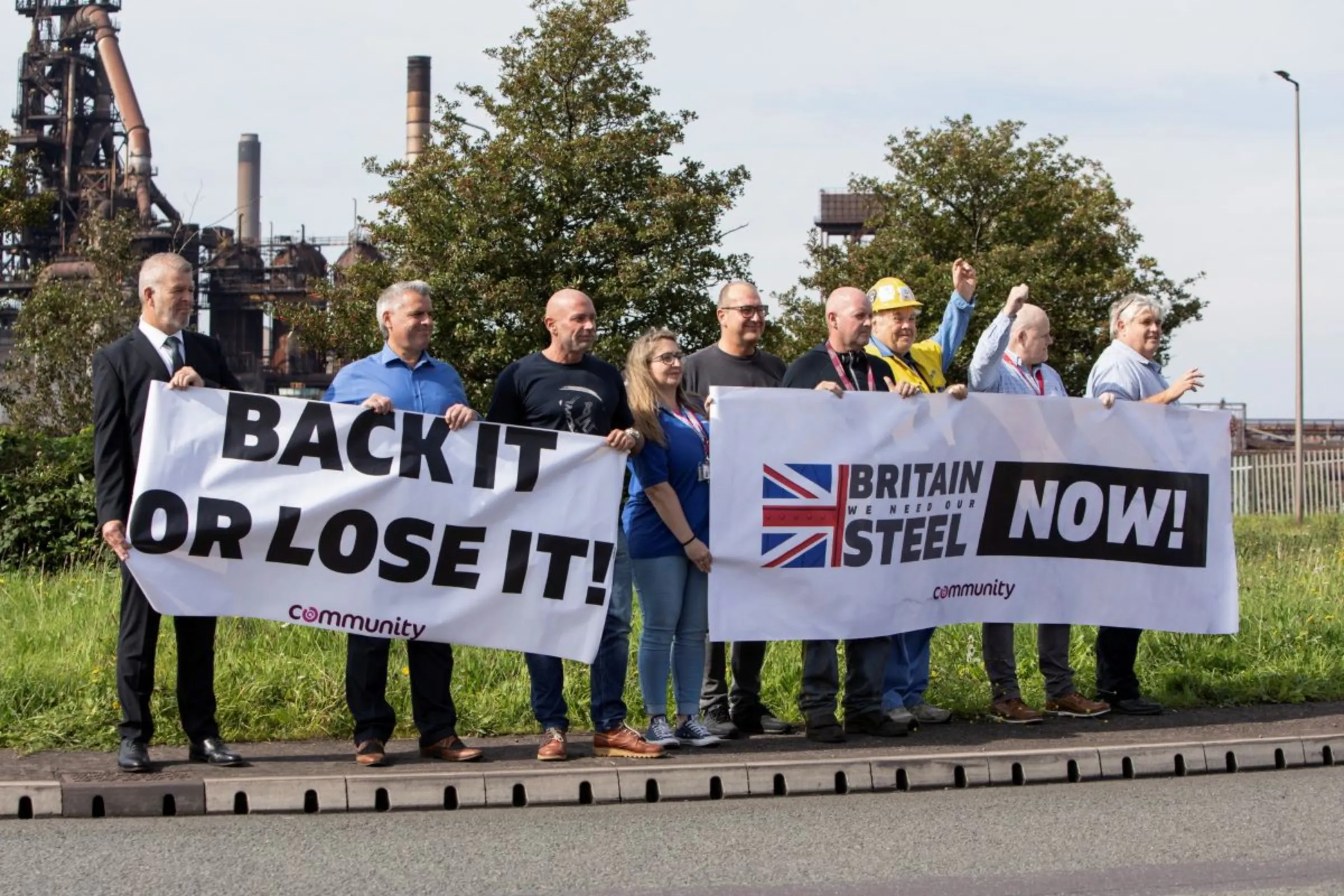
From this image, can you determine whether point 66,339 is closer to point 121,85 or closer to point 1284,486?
point 1284,486

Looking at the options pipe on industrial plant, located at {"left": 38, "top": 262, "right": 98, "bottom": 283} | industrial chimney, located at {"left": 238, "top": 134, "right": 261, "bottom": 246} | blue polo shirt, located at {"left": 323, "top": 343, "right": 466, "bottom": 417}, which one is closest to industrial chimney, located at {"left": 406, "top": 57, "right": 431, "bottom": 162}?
industrial chimney, located at {"left": 238, "top": 134, "right": 261, "bottom": 246}

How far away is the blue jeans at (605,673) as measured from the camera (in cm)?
773

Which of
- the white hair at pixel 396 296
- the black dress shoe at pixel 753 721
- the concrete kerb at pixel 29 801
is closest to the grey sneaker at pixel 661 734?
the black dress shoe at pixel 753 721

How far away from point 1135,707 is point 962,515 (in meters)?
1.45

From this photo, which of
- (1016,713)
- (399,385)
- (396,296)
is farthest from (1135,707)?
(396,296)

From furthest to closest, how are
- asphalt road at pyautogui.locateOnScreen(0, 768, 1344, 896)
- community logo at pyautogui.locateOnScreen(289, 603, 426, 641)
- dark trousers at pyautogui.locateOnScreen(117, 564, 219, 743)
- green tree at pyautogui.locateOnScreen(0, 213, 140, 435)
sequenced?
1. green tree at pyautogui.locateOnScreen(0, 213, 140, 435)
2. community logo at pyautogui.locateOnScreen(289, 603, 426, 641)
3. dark trousers at pyautogui.locateOnScreen(117, 564, 219, 743)
4. asphalt road at pyautogui.locateOnScreen(0, 768, 1344, 896)

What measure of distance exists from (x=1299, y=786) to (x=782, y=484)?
8.94 ft

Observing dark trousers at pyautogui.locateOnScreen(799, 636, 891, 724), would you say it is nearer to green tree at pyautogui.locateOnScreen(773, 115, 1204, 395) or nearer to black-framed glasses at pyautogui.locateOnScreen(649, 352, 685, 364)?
black-framed glasses at pyautogui.locateOnScreen(649, 352, 685, 364)

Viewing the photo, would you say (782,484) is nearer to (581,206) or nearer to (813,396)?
(813,396)

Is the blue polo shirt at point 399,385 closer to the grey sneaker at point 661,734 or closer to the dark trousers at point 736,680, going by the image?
the grey sneaker at point 661,734

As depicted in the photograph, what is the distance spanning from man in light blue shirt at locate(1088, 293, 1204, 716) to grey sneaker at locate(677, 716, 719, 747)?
8.17ft

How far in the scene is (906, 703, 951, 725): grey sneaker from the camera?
866cm

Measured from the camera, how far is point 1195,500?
941 centimetres

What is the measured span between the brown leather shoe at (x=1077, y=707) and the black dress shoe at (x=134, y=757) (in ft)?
15.3
